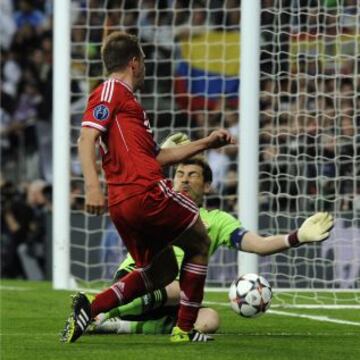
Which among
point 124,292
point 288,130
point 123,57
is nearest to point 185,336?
point 124,292

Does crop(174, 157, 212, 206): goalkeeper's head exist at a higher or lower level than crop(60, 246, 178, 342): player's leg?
higher

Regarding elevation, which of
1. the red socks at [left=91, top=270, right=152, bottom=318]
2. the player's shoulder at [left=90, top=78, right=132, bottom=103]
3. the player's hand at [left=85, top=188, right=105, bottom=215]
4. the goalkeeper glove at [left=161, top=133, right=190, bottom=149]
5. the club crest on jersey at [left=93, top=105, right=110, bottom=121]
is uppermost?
the player's shoulder at [left=90, top=78, right=132, bottom=103]

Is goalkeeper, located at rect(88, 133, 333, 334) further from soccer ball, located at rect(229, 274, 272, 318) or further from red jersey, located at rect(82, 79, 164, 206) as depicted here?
red jersey, located at rect(82, 79, 164, 206)

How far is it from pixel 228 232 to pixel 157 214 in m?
1.30

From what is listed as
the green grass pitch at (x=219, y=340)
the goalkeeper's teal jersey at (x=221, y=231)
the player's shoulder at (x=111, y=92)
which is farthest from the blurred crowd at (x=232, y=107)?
the player's shoulder at (x=111, y=92)

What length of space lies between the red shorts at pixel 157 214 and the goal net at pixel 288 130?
4.31 metres

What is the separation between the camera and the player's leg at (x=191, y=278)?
22.6ft

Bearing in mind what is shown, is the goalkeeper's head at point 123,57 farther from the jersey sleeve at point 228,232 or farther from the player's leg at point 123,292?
the jersey sleeve at point 228,232

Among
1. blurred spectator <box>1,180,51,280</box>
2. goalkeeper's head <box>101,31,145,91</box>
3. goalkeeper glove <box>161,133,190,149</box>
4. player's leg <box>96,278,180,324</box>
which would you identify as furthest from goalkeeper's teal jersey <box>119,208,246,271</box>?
blurred spectator <box>1,180,51,280</box>

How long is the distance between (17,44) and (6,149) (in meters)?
1.82

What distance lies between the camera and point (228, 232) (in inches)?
313

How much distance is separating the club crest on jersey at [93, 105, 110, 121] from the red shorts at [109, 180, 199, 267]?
46 centimetres

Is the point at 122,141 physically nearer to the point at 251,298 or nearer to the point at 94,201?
the point at 94,201

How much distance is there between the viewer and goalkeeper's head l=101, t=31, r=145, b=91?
700 cm
